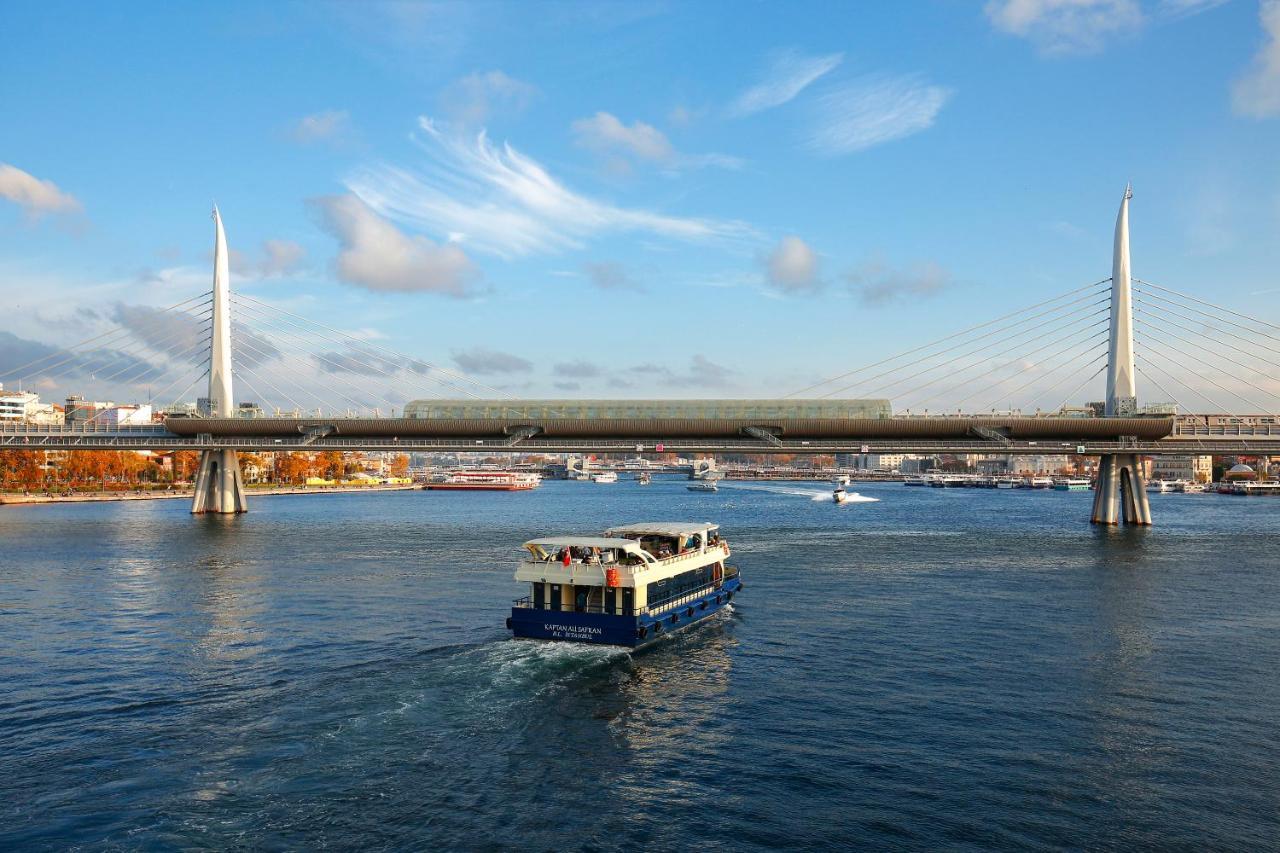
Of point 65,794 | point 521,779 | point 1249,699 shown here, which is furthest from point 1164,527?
point 65,794

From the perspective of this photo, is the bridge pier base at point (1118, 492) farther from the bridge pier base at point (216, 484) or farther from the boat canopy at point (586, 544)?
the bridge pier base at point (216, 484)

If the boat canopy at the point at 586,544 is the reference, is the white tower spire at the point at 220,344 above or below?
above

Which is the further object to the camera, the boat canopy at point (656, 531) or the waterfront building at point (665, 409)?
the waterfront building at point (665, 409)

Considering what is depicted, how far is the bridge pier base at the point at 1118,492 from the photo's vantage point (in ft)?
333

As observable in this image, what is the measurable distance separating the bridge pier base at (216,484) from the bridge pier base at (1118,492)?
4316 inches

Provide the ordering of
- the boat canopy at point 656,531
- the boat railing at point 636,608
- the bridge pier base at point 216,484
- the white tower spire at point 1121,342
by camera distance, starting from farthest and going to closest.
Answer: the bridge pier base at point 216,484, the white tower spire at point 1121,342, the boat canopy at point 656,531, the boat railing at point 636,608

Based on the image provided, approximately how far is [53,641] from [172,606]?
841 centimetres

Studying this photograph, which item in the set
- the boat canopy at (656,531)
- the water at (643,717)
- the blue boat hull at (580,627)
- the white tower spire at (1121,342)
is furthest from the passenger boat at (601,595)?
the white tower spire at (1121,342)

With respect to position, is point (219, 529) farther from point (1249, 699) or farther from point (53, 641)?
point (1249, 699)

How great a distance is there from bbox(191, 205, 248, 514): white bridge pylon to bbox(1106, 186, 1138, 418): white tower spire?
10690cm

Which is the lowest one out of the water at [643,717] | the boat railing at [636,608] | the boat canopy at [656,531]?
the water at [643,717]

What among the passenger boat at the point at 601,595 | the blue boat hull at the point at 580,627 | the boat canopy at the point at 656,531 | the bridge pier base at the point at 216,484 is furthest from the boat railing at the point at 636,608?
the bridge pier base at the point at 216,484

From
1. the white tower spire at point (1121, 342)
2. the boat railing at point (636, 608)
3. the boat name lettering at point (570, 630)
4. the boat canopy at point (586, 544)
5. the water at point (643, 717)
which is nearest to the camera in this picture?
the water at point (643, 717)

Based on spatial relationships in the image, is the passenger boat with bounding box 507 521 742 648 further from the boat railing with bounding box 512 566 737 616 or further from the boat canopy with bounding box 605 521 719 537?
the boat canopy with bounding box 605 521 719 537
